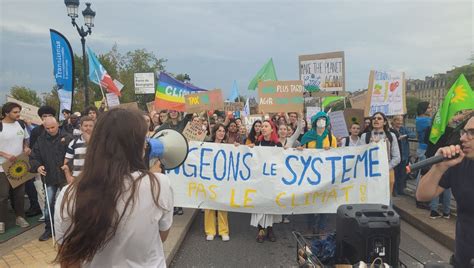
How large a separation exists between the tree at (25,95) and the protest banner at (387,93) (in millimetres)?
44549

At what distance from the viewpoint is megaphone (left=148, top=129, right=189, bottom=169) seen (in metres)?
2.05

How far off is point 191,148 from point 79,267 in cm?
392

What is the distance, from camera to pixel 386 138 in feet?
17.8

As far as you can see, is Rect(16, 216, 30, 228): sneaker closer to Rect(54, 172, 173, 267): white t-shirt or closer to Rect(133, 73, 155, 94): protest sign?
Rect(54, 172, 173, 267): white t-shirt

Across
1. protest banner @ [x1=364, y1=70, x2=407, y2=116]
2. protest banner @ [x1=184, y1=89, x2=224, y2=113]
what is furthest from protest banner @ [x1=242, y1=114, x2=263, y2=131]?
protest banner @ [x1=364, y1=70, x2=407, y2=116]

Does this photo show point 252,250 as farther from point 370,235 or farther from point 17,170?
point 17,170

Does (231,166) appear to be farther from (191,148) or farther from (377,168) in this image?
(377,168)

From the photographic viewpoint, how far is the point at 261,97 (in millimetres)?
6980

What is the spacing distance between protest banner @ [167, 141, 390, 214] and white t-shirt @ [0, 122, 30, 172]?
2437 mm

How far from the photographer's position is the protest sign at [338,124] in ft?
20.0

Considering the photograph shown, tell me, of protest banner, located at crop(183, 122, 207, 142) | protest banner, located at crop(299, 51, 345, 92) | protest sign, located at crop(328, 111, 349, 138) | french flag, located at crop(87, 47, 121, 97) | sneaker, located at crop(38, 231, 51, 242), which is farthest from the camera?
french flag, located at crop(87, 47, 121, 97)

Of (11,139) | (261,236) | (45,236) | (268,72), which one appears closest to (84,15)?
(268,72)

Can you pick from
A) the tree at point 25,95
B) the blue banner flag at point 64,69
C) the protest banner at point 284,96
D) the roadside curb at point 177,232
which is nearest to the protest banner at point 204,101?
the protest banner at point 284,96

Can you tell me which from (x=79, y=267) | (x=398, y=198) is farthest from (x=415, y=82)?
(x=79, y=267)
